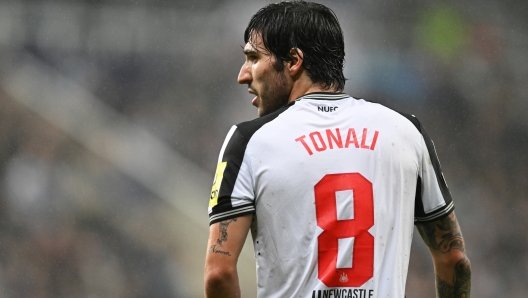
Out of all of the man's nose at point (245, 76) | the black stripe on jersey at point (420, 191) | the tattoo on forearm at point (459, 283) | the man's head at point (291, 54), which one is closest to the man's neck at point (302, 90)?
the man's head at point (291, 54)

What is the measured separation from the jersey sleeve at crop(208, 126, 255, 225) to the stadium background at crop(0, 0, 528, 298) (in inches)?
212

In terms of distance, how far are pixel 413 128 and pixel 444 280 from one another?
1.61ft

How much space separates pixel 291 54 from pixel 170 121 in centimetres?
576

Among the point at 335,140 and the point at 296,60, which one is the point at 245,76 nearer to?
the point at 296,60

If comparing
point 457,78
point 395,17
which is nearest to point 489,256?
point 457,78

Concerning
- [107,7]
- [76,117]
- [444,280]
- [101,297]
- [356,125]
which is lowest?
[444,280]

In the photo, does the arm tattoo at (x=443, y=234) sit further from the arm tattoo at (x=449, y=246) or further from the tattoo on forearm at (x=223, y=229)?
the tattoo on forearm at (x=223, y=229)

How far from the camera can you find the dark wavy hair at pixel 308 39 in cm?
202

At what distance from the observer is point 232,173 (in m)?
1.79

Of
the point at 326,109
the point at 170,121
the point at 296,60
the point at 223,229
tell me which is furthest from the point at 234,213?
the point at 170,121

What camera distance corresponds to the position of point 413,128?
1910 millimetres

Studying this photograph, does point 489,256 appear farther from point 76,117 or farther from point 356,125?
point 356,125

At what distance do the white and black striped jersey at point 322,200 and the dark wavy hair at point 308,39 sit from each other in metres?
0.21

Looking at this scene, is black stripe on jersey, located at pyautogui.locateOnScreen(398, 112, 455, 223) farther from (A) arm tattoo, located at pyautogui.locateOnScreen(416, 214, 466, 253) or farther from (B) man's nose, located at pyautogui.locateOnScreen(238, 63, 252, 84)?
(B) man's nose, located at pyautogui.locateOnScreen(238, 63, 252, 84)
